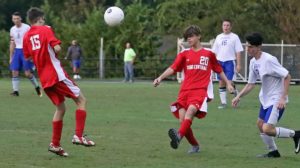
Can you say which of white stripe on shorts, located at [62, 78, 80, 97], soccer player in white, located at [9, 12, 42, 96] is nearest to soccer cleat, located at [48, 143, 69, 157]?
white stripe on shorts, located at [62, 78, 80, 97]

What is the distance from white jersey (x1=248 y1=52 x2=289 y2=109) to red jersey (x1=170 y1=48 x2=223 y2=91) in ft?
2.55

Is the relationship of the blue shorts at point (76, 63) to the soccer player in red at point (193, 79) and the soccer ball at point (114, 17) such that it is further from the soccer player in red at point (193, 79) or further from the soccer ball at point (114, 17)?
the soccer player in red at point (193, 79)

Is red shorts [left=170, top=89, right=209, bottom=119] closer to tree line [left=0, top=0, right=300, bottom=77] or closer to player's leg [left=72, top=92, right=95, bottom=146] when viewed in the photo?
A: player's leg [left=72, top=92, right=95, bottom=146]

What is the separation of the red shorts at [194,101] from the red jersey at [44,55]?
1.76 meters

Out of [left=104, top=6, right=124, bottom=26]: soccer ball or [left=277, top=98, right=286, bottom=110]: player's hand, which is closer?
[left=277, top=98, right=286, bottom=110]: player's hand

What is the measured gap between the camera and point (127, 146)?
12.2 m

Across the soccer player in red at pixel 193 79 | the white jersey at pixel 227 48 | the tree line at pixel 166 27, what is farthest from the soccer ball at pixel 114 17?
the tree line at pixel 166 27

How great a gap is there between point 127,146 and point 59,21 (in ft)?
126

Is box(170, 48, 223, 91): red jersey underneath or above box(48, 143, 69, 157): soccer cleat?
above

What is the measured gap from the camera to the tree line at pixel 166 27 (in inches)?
1695

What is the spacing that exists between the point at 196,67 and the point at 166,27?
36.5m

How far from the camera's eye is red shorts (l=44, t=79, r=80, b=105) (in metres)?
11.0

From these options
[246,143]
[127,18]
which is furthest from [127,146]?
[127,18]

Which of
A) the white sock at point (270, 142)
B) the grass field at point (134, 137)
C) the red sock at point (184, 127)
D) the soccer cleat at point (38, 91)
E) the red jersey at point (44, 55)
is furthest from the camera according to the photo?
the soccer cleat at point (38, 91)
